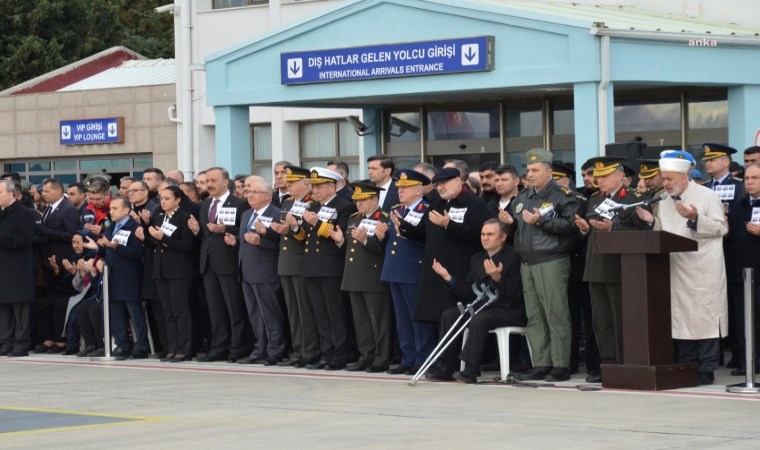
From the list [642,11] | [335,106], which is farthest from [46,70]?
[642,11]

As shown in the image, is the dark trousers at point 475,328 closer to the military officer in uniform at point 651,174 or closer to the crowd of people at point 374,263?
the crowd of people at point 374,263

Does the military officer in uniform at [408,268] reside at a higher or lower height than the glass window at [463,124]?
lower

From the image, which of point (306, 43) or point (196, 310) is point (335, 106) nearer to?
→ point (306, 43)

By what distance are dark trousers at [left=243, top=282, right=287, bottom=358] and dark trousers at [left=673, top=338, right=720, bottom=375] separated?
451 centimetres

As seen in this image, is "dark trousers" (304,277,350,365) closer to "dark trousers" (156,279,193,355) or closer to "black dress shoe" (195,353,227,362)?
"black dress shoe" (195,353,227,362)

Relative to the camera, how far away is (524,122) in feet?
81.2

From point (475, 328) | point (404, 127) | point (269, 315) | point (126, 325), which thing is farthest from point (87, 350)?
point (404, 127)

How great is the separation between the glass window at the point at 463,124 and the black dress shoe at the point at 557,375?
1161cm

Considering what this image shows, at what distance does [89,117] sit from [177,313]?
2203 cm

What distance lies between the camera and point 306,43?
22.6 meters

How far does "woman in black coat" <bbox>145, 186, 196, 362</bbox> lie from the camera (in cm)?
1669

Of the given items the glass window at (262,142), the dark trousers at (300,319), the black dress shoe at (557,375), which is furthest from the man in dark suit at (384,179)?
the glass window at (262,142)

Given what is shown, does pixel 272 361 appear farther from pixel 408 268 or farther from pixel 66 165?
pixel 66 165

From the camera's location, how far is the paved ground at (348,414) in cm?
1001
